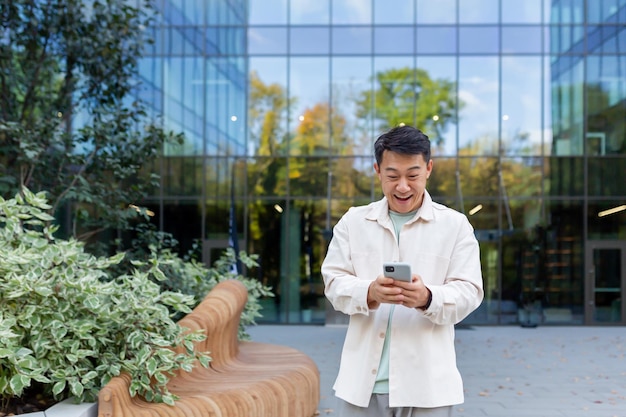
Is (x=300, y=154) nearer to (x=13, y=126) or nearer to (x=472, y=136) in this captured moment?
(x=472, y=136)

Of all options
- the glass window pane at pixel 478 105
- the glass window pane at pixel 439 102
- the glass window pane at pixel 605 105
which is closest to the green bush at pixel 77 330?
the glass window pane at pixel 439 102

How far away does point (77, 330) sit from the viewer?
13.3 feet

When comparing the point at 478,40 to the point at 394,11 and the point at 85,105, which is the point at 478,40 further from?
the point at 85,105

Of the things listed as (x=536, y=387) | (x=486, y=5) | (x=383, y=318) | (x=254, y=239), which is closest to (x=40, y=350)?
→ (x=383, y=318)

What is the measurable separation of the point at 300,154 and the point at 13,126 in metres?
11.6

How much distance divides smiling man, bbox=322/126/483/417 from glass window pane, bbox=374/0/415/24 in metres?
17.1

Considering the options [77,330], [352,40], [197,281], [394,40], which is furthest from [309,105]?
[77,330]

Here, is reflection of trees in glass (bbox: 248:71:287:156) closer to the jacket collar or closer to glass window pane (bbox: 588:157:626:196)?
glass window pane (bbox: 588:157:626:196)

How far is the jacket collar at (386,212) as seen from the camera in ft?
8.27

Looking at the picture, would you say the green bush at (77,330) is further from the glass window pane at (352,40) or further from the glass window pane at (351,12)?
the glass window pane at (351,12)

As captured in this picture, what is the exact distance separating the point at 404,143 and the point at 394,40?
17.0 meters

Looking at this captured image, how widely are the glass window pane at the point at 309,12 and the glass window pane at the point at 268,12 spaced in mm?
253

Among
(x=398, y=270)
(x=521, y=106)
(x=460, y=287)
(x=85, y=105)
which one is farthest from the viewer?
(x=521, y=106)

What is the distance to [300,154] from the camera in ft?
61.4
